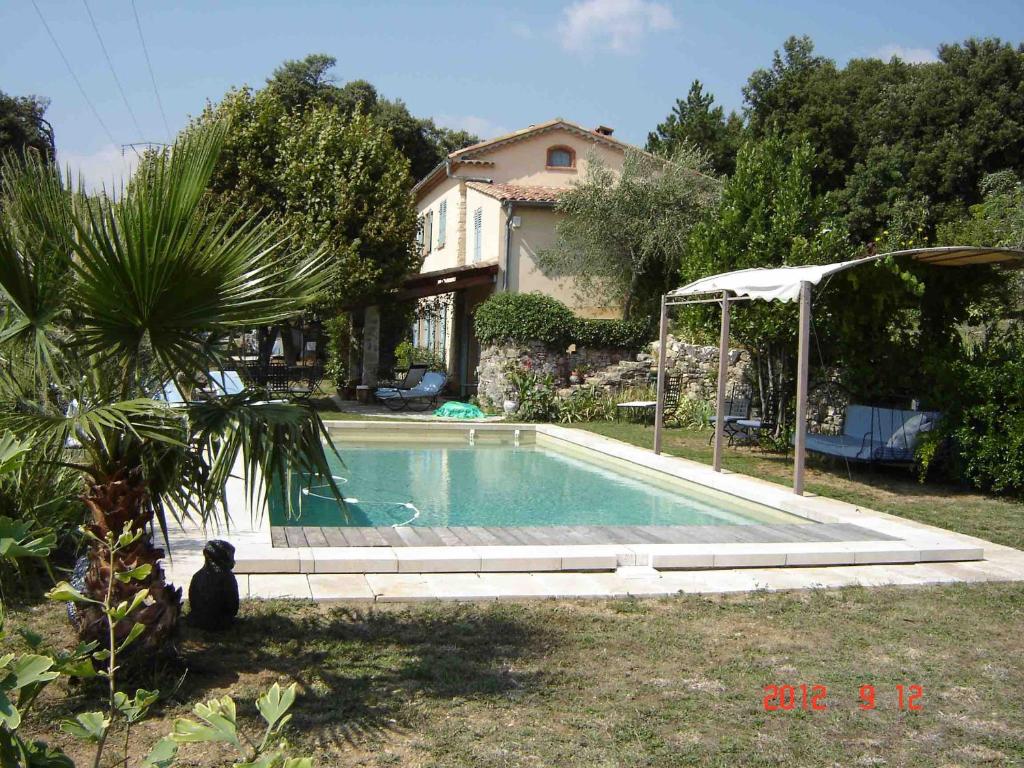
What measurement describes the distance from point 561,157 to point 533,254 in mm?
6075

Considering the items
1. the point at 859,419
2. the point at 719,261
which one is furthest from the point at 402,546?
the point at 719,261

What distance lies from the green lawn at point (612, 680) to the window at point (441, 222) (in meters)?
23.6

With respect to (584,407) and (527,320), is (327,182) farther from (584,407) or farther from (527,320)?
(584,407)

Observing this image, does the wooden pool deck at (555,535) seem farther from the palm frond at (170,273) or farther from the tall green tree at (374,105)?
the tall green tree at (374,105)

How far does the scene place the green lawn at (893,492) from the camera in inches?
368

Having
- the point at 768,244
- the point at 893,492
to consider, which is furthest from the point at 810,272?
the point at 768,244

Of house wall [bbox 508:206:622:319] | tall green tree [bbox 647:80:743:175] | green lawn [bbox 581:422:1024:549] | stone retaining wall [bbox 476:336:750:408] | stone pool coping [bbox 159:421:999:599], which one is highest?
tall green tree [bbox 647:80:743:175]

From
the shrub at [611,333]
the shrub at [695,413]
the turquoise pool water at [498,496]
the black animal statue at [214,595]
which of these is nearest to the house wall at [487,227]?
the shrub at [611,333]

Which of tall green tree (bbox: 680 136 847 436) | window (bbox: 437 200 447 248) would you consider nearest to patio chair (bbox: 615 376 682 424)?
tall green tree (bbox: 680 136 847 436)

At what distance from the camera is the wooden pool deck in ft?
24.5

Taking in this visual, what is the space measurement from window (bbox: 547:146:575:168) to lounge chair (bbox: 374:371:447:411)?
888 cm

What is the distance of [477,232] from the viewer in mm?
25344

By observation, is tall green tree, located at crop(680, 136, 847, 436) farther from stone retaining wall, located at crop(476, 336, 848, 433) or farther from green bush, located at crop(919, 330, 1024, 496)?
green bush, located at crop(919, 330, 1024, 496)

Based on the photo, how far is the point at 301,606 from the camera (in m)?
5.90
